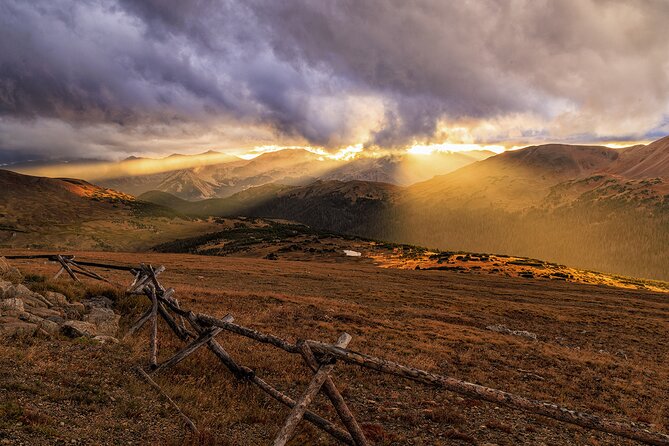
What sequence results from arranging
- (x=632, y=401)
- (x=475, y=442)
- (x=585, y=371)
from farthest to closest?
1. (x=585, y=371)
2. (x=632, y=401)
3. (x=475, y=442)

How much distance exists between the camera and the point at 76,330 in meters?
10.2

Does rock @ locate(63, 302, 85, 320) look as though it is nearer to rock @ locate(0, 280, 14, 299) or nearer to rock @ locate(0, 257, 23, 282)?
rock @ locate(0, 280, 14, 299)

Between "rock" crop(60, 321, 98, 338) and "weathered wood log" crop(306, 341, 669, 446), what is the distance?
26.7 feet

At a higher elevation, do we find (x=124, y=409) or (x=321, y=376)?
(x=321, y=376)

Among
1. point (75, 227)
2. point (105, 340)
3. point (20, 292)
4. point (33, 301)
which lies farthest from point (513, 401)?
point (75, 227)

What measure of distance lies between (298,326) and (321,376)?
13.3 m

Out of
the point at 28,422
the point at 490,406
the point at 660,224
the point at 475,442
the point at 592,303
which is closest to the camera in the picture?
the point at 28,422

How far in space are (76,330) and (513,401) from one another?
1158 cm

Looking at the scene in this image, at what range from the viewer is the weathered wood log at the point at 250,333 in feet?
22.9

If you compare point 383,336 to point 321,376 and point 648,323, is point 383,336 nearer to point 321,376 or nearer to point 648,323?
point 321,376

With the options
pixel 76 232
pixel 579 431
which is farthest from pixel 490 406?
pixel 76 232

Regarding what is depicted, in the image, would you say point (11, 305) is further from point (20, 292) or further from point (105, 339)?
point (105, 339)

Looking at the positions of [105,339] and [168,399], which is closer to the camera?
[168,399]

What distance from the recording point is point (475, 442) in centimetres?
841
